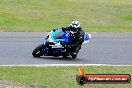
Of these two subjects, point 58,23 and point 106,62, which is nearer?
point 106,62

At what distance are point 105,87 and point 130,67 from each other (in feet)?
12.1

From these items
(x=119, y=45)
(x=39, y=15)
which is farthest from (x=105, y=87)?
(x=39, y=15)

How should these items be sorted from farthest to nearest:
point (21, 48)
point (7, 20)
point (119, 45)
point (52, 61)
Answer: point (7, 20), point (119, 45), point (21, 48), point (52, 61)

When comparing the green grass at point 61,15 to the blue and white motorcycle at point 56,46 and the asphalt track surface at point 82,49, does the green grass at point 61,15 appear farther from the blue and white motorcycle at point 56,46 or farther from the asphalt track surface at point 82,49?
the blue and white motorcycle at point 56,46

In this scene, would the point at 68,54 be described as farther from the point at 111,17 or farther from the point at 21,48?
the point at 111,17

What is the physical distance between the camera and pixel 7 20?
2544cm

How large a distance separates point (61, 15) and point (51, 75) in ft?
57.3

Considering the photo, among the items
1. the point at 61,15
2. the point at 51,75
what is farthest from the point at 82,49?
the point at 61,15

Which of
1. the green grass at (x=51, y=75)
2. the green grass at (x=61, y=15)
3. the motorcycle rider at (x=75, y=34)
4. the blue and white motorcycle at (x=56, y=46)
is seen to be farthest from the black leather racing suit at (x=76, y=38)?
the green grass at (x=61, y=15)

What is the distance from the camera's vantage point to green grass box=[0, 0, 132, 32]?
80.5 ft

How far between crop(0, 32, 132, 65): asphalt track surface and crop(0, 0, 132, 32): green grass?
5.58 ft

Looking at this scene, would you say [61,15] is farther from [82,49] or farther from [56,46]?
[56,46]

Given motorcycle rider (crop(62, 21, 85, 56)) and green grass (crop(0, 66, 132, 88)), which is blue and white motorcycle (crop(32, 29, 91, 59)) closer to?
motorcycle rider (crop(62, 21, 85, 56))

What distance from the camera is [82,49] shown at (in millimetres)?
17922
